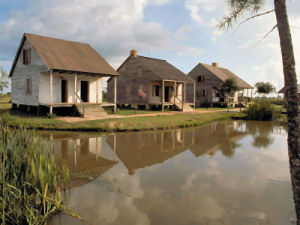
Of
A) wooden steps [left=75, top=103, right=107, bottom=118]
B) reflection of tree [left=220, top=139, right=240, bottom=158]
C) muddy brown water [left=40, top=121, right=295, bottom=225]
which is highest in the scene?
wooden steps [left=75, top=103, right=107, bottom=118]

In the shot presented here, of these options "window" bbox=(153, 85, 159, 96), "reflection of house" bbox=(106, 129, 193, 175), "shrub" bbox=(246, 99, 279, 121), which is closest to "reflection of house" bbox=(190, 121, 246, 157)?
"reflection of house" bbox=(106, 129, 193, 175)

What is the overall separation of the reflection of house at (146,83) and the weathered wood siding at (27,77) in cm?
1016

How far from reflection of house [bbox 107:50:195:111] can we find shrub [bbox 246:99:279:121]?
683cm

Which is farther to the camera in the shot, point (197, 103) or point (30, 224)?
point (197, 103)

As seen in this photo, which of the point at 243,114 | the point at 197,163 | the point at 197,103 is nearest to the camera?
the point at 197,163

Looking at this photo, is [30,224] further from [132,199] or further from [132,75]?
[132,75]

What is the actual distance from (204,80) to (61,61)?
23.8m

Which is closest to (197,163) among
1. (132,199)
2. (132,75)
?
(132,199)

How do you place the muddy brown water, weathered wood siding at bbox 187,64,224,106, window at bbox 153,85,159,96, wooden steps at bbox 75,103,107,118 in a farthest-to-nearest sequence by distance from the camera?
1. weathered wood siding at bbox 187,64,224,106
2. window at bbox 153,85,159,96
3. wooden steps at bbox 75,103,107,118
4. the muddy brown water

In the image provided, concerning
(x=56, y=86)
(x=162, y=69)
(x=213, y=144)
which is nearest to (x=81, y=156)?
(x=213, y=144)

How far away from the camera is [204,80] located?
36.2m

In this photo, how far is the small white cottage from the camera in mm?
17531

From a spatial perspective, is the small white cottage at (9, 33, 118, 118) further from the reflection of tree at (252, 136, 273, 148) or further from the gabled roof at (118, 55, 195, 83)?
the reflection of tree at (252, 136, 273, 148)

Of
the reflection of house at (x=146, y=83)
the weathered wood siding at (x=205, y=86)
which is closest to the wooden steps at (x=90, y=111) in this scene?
the reflection of house at (x=146, y=83)
